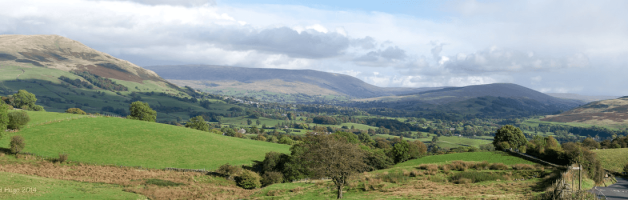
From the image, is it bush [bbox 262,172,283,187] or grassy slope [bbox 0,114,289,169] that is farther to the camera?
grassy slope [bbox 0,114,289,169]

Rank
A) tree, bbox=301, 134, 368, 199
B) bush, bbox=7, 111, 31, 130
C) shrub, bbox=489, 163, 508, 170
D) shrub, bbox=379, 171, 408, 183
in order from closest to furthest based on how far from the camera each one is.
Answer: tree, bbox=301, 134, 368, 199, shrub, bbox=379, 171, 408, 183, shrub, bbox=489, 163, 508, 170, bush, bbox=7, 111, 31, 130

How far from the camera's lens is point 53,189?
3841 centimetres

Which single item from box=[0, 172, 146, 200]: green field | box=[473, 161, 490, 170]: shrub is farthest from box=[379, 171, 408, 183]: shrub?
box=[0, 172, 146, 200]: green field

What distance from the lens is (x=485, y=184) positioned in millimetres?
36094

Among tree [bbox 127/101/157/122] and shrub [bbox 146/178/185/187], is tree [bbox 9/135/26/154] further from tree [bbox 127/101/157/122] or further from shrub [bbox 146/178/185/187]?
tree [bbox 127/101/157/122]

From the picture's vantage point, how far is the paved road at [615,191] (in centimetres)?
2652

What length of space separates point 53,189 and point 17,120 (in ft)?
152

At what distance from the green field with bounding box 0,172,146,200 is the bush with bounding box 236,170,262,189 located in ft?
62.1

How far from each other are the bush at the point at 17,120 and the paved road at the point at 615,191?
315ft

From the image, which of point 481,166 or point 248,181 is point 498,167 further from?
point 248,181

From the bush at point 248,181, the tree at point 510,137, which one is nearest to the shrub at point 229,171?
the bush at point 248,181

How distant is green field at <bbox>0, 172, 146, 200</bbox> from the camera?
113ft

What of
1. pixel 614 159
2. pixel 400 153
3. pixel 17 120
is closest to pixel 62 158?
pixel 17 120

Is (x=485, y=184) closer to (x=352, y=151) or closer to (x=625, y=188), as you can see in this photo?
(x=625, y=188)
